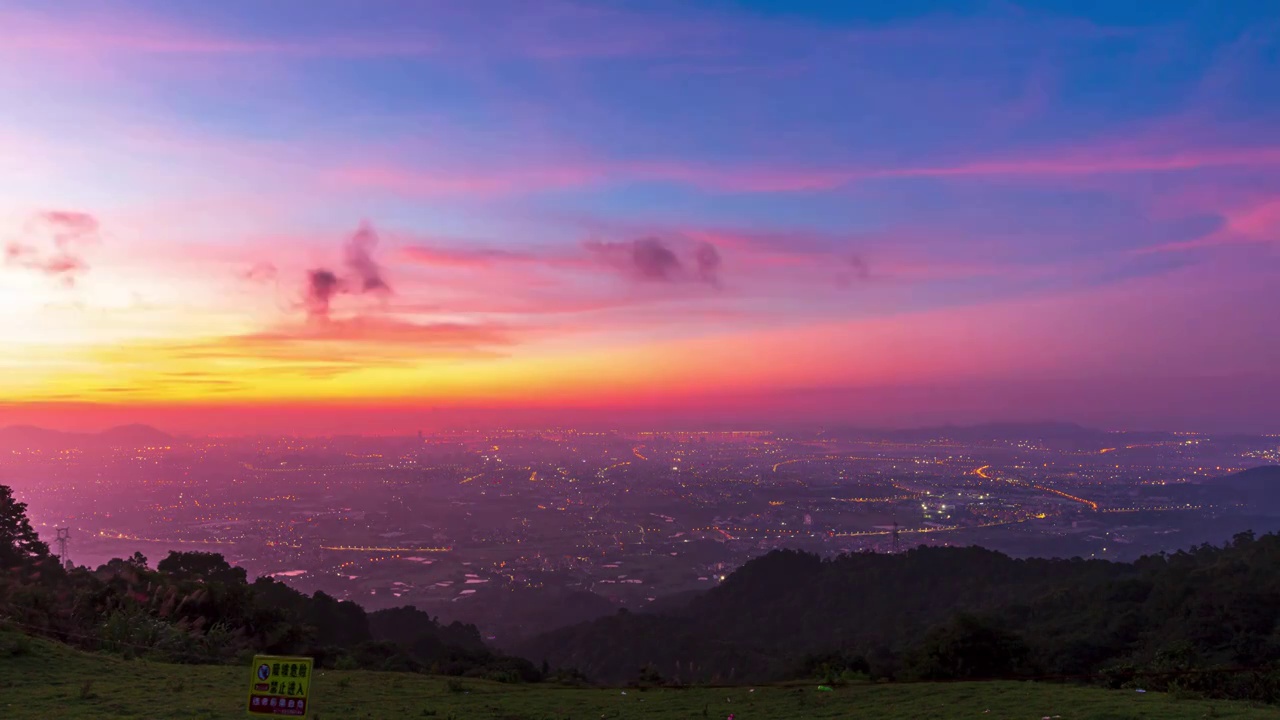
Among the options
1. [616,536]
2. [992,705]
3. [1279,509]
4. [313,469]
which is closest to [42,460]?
[313,469]

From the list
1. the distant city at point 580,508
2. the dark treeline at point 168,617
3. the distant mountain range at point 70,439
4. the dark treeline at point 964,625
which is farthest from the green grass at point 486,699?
the distant mountain range at point 70,439

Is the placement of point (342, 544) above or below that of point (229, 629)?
below

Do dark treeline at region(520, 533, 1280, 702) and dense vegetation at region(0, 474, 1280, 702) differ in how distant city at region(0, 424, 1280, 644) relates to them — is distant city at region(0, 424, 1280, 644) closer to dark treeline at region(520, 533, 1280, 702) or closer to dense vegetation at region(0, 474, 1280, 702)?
dark treeline at region(520, 533, 1280, 702)

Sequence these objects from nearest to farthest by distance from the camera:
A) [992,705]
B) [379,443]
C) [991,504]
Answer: [992,705] → [991,504] → [379,443]

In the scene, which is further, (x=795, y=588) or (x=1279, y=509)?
(x=1279, y=509)

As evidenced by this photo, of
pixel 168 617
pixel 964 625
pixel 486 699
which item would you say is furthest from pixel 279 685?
pixel 964 625

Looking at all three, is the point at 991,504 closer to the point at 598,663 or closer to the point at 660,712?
the point at 598,663

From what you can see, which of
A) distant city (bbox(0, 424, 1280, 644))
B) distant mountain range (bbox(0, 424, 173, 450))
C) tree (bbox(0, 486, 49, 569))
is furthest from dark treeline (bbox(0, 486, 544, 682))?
distant mountain range (bbox(0, 424, 173, 450))
